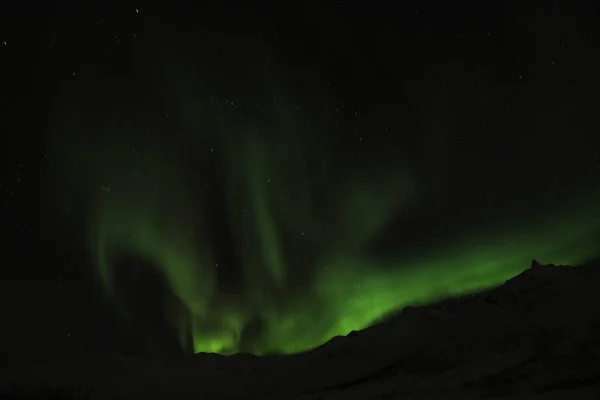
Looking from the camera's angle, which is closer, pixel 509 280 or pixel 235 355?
pixel 509 280

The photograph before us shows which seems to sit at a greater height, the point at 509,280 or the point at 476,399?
the point at 509,280

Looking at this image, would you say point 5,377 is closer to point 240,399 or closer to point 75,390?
point 75,390

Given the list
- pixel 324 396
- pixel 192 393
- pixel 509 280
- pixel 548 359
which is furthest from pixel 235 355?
A: pixel 548 359

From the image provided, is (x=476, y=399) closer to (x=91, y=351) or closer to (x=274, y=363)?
(x=274, y=363)

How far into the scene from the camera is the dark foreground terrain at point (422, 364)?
2702 cm

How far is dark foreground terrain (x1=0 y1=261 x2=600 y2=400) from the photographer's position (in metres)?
27.0

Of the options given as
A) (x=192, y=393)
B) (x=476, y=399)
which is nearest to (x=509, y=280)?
(x=476, y=399)

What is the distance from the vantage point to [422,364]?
3584 centimetres

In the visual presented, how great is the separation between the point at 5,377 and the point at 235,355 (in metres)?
18.8

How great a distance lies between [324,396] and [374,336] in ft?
37.6

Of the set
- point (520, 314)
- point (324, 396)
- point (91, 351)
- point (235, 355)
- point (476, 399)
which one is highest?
point (91, 351)

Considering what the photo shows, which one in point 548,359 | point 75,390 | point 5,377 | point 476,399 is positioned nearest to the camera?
point 476,399

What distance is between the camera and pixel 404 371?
35.9 m

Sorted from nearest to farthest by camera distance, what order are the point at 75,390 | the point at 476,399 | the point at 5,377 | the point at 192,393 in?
the point at 476,399
the point at 192,393
the point at 75,390
the point at 5,377
